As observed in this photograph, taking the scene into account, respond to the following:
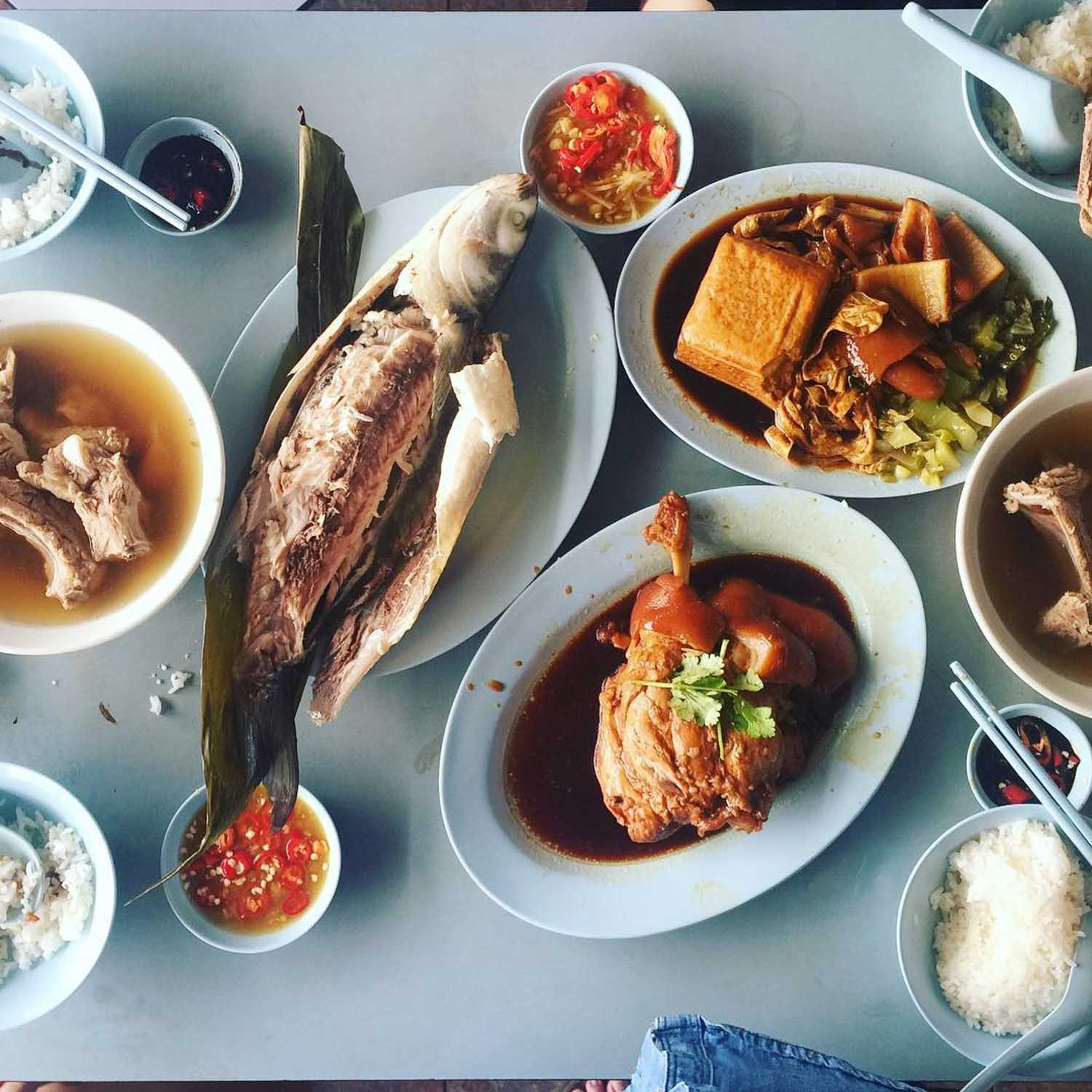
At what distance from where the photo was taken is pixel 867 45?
Answer: 2.20 meters

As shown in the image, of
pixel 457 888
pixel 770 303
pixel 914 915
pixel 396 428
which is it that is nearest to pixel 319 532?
pixel 396 428

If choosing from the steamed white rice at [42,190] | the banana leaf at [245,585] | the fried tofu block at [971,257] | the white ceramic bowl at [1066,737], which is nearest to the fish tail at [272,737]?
the banana leaf at [245,585]

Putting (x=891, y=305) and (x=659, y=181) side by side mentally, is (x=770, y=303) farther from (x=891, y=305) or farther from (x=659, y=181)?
(x=659, y=181)

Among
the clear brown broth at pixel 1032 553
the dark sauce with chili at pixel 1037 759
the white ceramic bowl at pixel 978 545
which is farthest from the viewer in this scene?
the dark sauce with chili at pixel 1037 759

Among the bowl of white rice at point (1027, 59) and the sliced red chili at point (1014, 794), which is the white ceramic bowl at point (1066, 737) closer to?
the sliced red chili at point (1014, 794)

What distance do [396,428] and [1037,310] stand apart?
1357 millimetres

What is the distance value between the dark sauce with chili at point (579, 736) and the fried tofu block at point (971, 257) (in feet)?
2.24

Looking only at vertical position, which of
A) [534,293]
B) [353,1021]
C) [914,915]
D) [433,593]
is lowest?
[353,1021]

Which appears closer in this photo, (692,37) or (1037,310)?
(1037,310)

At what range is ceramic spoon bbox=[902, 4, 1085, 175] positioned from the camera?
76.7 inches

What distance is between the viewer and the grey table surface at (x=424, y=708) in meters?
2.18

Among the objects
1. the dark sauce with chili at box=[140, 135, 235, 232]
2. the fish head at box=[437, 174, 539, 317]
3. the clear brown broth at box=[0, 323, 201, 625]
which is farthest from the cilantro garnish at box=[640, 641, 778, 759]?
the dark sauce with chili at box=[140, 135, 235, 232]

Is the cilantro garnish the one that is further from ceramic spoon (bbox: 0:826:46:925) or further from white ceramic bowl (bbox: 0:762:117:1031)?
ceramic spoon (bbox: 0:826:46:925)

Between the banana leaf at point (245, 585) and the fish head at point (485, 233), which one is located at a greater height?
the fish head at point (485, 233)
